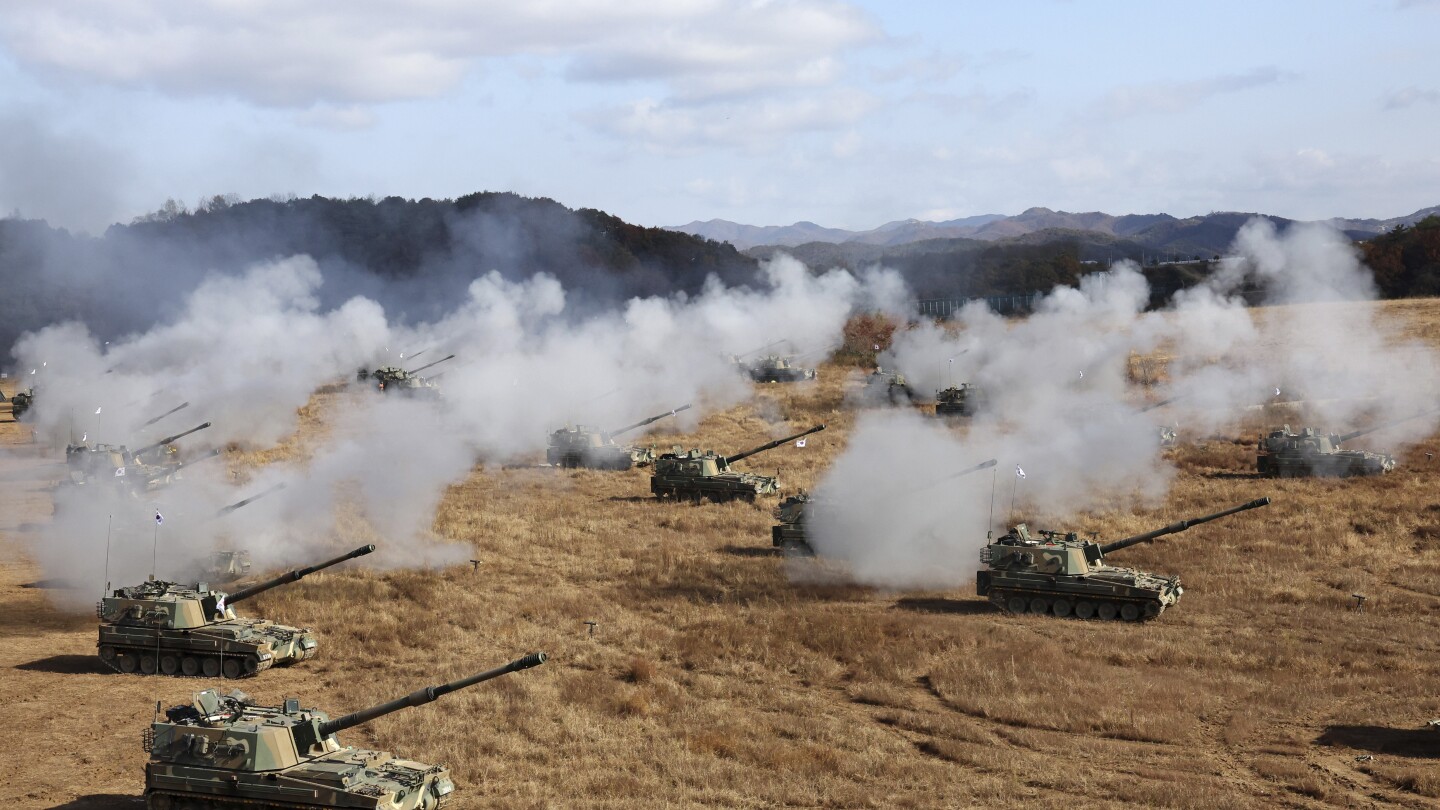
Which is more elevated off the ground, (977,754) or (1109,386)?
(1109,386)

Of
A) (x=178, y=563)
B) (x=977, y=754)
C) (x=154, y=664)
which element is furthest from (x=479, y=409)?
(x=977, y=754)

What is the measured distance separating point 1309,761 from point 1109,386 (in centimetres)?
3953

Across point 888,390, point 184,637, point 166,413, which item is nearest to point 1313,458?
point 888,390

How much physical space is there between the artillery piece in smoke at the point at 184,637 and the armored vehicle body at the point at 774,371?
161 feet

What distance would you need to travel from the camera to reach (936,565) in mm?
32844

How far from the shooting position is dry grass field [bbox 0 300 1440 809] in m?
18.5

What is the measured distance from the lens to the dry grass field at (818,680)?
18547mm

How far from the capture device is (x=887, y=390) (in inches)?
2628

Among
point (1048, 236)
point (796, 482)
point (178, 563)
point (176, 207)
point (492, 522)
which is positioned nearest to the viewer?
point (178, 563)

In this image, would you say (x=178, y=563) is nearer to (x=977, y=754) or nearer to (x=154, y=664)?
(x=154, y=664)

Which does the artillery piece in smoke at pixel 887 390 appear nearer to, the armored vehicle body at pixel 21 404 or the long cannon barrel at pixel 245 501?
the long cannon barrel at pixel 245 501

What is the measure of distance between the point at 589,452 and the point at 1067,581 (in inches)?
997

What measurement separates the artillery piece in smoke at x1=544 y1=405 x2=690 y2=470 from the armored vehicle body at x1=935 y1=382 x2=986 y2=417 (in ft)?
52.2

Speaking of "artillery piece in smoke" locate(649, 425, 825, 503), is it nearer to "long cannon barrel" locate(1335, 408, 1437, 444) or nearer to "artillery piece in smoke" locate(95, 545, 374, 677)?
"long cannon barrel" locate(1335, 408, 1437, 444)
